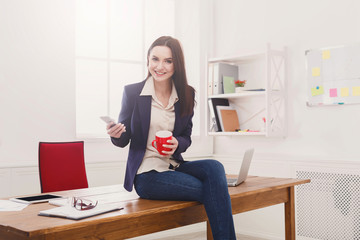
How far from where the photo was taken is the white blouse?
199 cm

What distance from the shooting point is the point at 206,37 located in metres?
4.38

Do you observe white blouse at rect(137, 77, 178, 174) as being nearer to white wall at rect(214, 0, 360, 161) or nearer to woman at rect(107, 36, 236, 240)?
woman at rect(107, 36, 236, 240)

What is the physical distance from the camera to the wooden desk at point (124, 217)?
54.8 inches

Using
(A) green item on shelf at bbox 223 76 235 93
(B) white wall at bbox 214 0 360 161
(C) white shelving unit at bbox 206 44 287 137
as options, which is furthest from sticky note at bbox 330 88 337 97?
(A) green item on shelf at bbox 223 76 235 93

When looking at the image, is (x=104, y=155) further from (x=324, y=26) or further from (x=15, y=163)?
(x=324, y=26)

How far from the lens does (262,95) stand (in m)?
3.80

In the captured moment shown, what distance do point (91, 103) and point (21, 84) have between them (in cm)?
82

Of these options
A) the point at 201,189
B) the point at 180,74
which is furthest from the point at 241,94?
the point at 201,189

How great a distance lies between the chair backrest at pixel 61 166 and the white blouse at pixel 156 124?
31.3 inches

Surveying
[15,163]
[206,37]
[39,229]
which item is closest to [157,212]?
[39,229]

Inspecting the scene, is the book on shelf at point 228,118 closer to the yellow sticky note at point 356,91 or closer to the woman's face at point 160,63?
the yellow sticky note at point 356,91

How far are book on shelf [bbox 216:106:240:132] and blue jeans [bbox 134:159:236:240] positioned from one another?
1.98 meters

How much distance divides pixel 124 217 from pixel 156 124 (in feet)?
1.88

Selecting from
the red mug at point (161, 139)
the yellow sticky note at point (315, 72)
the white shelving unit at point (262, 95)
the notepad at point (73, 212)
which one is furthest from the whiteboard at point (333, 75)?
the notepad at point (73, 212)
